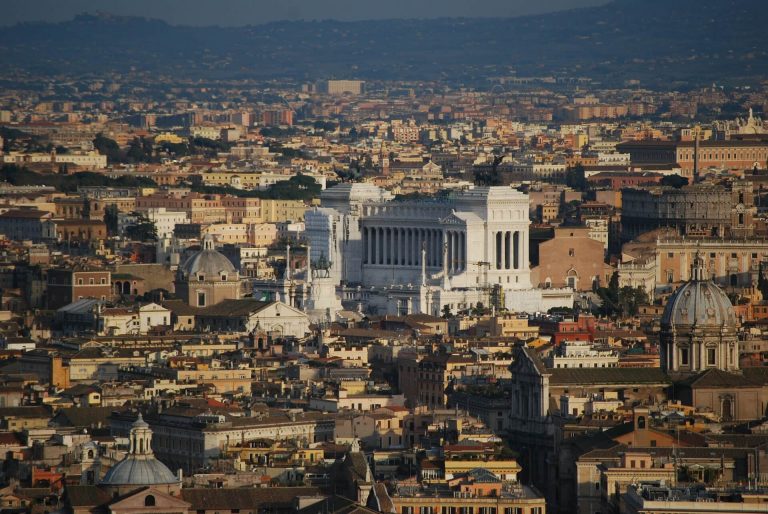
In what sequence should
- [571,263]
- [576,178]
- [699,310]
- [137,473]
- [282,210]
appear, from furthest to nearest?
[576,178] < [282,210] < [571,263] < [699,310] < [137,473]

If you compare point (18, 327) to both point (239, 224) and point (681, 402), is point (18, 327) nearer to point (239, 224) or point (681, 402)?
point (681, 402)

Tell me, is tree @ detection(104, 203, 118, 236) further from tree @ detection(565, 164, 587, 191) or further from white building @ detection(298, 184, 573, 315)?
tree @ detection(565, 164, 587, 191)

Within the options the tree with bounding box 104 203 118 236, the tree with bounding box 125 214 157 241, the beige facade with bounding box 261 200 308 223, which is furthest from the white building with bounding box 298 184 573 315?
the beige facade with bounding box 261 200 308 223

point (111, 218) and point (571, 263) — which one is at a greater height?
point (111, 218)

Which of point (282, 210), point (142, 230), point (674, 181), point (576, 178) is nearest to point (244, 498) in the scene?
point (142, 230)

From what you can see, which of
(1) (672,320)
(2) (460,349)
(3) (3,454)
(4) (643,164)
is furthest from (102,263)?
(4) (643,164)

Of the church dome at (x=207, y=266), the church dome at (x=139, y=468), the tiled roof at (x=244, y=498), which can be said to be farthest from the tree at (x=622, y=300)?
the church dome at (x=139, y=468)

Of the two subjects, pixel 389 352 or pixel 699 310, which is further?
pixel 389 352

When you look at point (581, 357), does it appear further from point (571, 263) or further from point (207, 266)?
point (571, 263)
